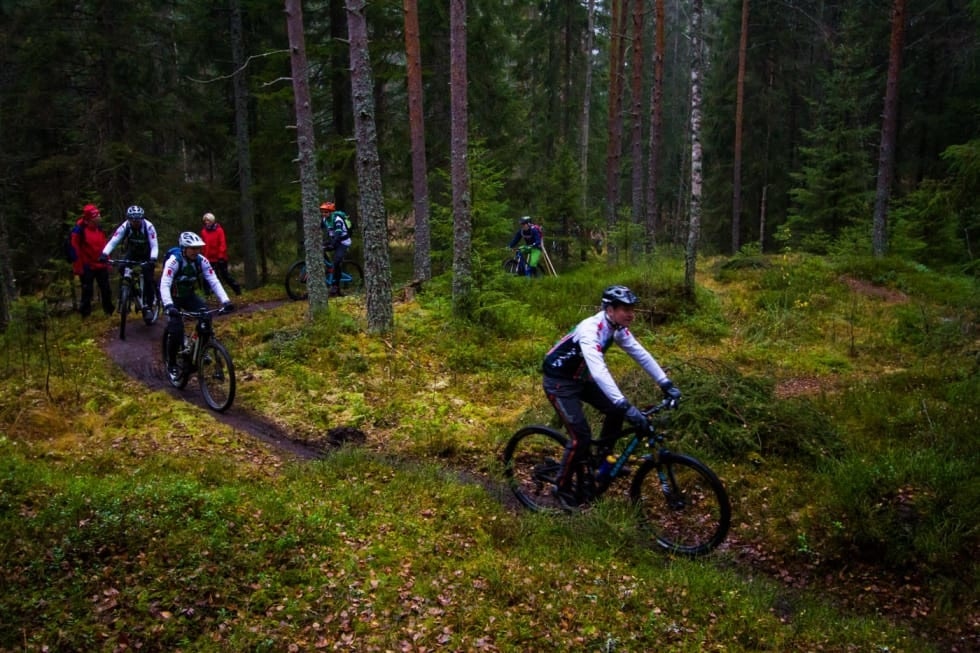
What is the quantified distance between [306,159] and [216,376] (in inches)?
214

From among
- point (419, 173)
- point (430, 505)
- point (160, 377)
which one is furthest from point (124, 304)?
point (430, 505)

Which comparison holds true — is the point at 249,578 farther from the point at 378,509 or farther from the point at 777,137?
the point at 777,137

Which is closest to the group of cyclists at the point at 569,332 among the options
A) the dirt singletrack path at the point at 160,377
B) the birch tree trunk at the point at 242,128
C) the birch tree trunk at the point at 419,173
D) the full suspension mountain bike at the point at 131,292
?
the full suspension mountain bike at the point at 131,292

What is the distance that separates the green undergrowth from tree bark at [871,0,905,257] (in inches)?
400

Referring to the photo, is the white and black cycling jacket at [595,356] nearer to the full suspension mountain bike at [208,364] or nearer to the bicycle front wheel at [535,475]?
the bicycle front wheel at [535,475]

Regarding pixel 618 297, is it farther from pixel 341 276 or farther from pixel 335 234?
pixel 341 276

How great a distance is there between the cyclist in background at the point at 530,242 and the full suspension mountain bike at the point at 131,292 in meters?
10.1

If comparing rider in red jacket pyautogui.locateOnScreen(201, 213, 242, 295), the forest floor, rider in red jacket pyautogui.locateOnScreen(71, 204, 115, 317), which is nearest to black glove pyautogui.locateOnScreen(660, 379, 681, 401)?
the forest floor

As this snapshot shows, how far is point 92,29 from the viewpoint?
17953 millimetres

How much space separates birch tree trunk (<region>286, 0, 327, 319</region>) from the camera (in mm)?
12953

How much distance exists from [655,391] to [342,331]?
21.3 ft

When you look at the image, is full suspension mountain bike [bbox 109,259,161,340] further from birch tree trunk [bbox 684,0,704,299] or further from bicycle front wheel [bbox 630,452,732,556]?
birch tree trunk [bbox 684,0,704,299]

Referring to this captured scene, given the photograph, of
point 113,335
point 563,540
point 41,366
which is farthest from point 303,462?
point 113,335

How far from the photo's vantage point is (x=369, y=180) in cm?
1234
